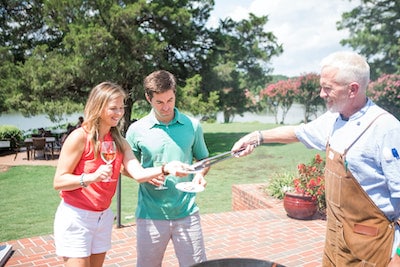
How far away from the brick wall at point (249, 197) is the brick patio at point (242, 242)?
39cm

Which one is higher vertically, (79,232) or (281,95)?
(281,95)

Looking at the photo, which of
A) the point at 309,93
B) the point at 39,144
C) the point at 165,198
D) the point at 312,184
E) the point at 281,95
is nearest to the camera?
the point at 165,198

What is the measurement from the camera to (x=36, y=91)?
1342 cm

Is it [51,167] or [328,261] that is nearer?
[328,261]

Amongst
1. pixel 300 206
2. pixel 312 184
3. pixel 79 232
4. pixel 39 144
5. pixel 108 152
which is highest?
pixel 108 152

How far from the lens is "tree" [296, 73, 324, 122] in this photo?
26.0 metres

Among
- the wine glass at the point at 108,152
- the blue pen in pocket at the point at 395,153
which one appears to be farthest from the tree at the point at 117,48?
the blue pen in pocket at the point at 395,153

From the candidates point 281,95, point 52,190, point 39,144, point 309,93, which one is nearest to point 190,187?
point 52,190

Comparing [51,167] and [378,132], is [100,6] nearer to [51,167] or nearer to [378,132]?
[51,167]

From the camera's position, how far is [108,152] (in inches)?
80.6

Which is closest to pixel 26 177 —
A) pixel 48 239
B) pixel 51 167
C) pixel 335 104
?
pixel 51 167

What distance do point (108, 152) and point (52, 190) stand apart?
23.9 feet

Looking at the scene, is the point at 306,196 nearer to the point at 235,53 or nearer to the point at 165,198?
the point at 165,198

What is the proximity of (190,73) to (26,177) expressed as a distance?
895 centimetres
